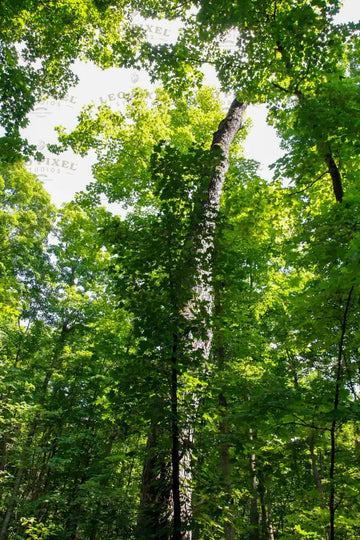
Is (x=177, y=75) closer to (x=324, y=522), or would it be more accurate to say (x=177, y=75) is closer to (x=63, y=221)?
(x=324, y=522)

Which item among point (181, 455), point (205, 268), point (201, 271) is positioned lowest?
point (181, 455)

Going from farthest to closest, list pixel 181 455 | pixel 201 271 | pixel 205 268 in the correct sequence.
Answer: pixel 201 271 → pixel 205 268 → pixel 181 455

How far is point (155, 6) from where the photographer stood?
5965mm

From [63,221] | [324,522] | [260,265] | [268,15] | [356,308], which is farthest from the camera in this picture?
[63,221]

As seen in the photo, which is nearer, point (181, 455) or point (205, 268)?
point (181, 455)

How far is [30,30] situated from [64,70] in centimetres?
113

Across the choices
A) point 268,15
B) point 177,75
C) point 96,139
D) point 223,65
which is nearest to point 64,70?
point 96,139

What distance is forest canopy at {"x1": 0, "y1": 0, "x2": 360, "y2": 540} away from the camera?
7.47ft

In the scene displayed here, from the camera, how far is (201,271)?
12.7ft

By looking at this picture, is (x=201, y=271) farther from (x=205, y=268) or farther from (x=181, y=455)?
(x=181, y=455)

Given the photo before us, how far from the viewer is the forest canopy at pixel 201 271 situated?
2.28m

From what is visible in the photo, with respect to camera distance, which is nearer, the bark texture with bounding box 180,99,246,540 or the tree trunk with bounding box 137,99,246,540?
the tree trunk with bounding box 137,99,246,540

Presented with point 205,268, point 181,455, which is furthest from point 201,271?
point 181,455

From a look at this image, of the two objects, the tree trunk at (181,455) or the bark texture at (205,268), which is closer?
→ the tree trunk at (181,455)
